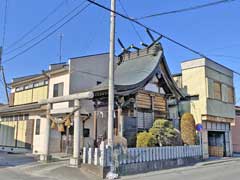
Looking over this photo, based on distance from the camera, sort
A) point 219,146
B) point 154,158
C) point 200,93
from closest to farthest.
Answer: point 154,158
point 200,93
point 219,146

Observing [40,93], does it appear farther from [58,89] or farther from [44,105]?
[44,105]

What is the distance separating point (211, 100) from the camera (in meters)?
22.6

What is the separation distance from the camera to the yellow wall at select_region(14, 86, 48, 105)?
78.5 feet

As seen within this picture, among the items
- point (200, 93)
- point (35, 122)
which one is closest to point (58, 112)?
point (35, 122)

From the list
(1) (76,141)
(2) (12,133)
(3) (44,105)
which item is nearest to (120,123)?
(1) (76,141)

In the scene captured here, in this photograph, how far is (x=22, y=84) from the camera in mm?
26891

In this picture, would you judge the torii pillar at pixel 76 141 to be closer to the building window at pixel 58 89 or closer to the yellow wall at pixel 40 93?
the building window at pixel 58 89

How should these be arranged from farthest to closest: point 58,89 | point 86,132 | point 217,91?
point 217,91
point 58,89
point 86,132

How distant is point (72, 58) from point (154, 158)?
418 inches

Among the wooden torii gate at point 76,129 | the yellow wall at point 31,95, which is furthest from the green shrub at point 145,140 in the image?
the yellow wall at point 31,95

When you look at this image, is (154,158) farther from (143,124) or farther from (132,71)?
(132,71)

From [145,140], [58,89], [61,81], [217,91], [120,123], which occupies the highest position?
[61,81]

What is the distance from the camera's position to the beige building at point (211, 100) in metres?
22.4

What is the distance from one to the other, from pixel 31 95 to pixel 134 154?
14955 millimetres
